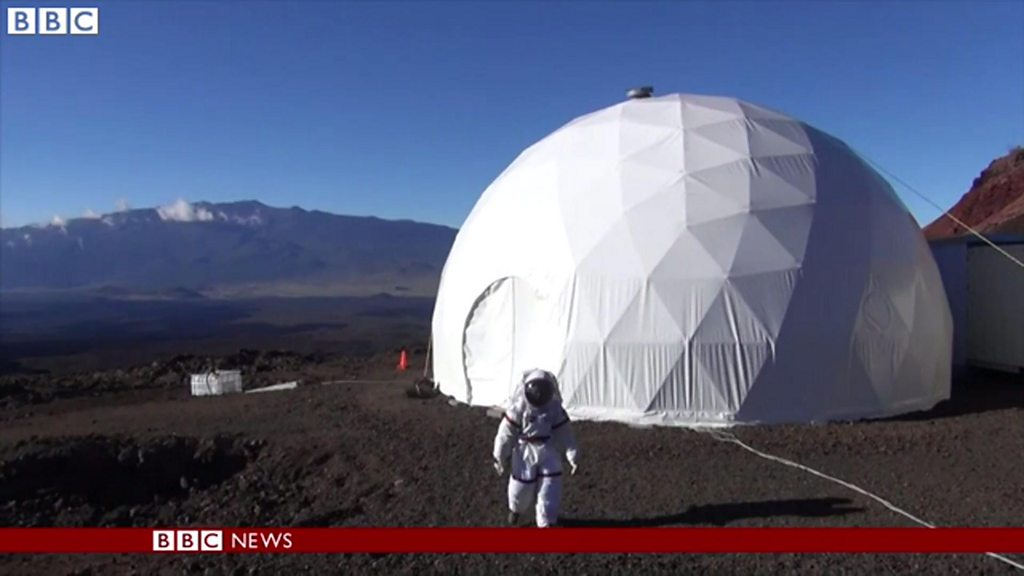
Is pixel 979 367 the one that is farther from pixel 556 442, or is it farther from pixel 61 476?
pixel 61 476

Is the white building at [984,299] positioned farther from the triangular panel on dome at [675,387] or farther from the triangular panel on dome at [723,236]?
the triangular panel on dome at [675,387]

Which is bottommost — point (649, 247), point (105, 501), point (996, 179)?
point (105, 501)

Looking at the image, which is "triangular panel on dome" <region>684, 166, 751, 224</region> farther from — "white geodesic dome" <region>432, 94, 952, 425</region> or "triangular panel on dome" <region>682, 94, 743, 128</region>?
"triangular panel on dome" <region>682, 94, 743, 128</region>

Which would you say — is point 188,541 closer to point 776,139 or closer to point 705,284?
point 705,284

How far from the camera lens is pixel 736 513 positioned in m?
9.00

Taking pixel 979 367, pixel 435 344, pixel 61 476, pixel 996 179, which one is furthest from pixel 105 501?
pixel 996 179

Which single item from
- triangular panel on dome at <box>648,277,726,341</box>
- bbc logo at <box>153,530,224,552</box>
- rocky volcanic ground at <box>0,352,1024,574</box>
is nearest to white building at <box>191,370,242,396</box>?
rocky volcanic ground at <box>0,352,1024,574</box>

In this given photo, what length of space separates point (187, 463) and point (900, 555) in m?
10.5

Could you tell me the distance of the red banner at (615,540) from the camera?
7914 mm

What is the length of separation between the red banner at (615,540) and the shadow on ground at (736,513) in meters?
0.32

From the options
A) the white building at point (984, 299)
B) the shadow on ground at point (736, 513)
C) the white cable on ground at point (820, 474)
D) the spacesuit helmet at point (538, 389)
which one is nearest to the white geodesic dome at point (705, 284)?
the white cable on ground at point (820, 474)

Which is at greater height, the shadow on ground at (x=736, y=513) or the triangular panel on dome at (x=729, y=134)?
the triangular panel on dome at (x=729, y=134)

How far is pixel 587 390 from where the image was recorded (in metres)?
13.4

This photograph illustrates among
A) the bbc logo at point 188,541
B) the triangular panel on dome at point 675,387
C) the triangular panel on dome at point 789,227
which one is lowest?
the bbc logo at point 188,541
